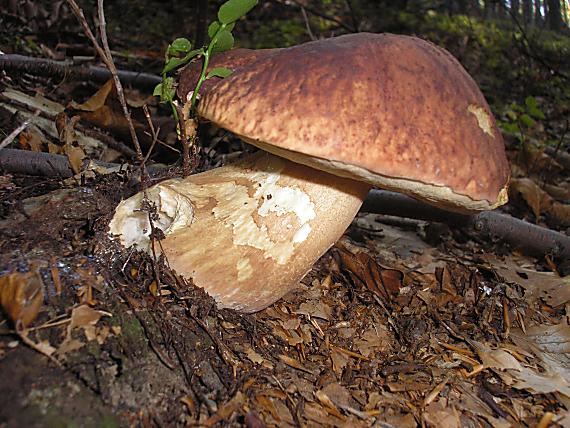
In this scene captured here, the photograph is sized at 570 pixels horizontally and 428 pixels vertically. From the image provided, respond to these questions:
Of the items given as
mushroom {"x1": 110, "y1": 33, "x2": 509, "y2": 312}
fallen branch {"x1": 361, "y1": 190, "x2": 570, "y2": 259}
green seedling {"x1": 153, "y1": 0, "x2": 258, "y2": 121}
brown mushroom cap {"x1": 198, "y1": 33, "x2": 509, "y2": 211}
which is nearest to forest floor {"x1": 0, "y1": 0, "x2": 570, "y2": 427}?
mushroom {"x1": 110, "y1": 33, "x2": 509, "y2": 312}

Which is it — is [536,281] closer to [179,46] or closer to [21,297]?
[179,46]

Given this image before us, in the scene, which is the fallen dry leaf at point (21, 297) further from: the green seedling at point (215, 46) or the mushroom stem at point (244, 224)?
the green seedling at point (215, 46)

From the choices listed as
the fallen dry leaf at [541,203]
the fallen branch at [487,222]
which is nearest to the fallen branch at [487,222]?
the fallen branch at [487,222]

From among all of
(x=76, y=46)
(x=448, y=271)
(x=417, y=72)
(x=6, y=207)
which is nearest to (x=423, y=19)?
(x=76, y=46)

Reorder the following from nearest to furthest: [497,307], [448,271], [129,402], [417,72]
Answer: [129,402], [417,72], [497,307], [448,271]

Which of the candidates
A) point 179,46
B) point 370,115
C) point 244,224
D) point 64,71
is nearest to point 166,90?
point 179,46

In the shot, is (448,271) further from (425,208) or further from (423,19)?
(423,19)

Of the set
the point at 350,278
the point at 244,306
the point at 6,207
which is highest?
the point at 6,207
